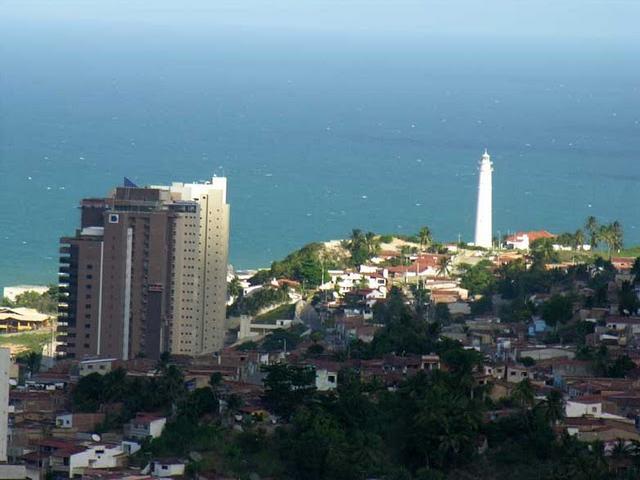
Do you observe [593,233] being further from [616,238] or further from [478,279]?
[478,279]

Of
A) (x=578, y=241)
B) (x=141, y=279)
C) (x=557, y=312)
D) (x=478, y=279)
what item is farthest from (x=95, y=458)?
(x=578, y=241)

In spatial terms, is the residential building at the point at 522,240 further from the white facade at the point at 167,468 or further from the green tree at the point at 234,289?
the white facade at the point at 167,468

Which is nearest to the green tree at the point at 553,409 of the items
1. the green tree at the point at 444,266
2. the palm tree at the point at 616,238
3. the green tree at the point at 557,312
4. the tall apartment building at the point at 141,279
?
the green tree at the point at 557,312

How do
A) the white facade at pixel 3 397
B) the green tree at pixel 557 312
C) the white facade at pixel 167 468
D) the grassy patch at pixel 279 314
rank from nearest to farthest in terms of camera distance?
the white facade at pixel 3 397 < the white facade at pixel 167 468 < the green tree at pixel 557 312 < the grassy patch at pixel 279 314

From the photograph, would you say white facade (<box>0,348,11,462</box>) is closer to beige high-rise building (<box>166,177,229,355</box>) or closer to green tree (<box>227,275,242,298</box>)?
beige high-rise building (<box>166,177,229,355</box>)

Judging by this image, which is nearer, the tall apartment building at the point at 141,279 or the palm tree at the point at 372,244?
the tall apartment building at the point at 141,279

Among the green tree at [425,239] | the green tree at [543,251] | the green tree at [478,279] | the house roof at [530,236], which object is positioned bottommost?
the green tree at [478,279]

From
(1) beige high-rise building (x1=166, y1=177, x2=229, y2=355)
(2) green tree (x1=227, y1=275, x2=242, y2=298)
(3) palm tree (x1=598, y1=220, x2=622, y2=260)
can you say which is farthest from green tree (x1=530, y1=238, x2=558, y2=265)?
(1) beige high-rise building (x1=166, y1=177, x2=229, y2=355)
